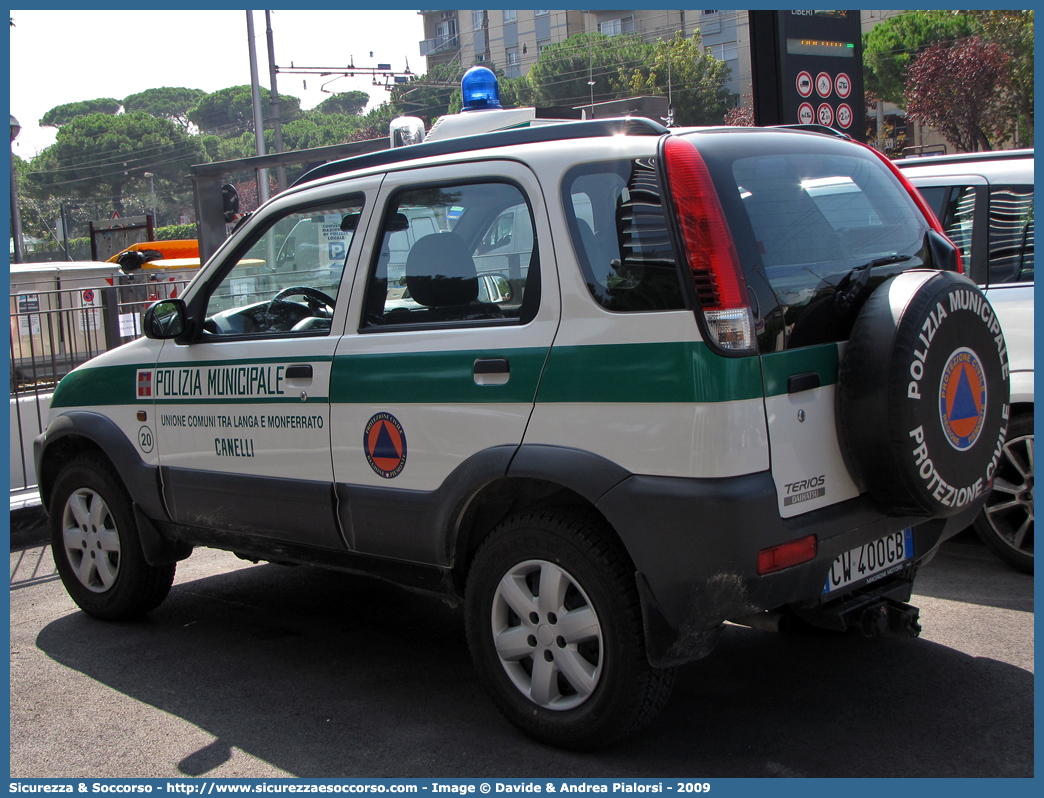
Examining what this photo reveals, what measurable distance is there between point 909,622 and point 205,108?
142 meters

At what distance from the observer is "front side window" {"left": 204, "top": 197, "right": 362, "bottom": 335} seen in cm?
402

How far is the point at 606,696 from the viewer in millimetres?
3191

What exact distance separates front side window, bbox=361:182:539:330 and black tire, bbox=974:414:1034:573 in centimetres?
286

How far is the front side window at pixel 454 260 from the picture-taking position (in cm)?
339

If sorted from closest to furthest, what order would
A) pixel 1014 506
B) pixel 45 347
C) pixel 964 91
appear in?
pixel 1014 506, pixel 45 347, pixel 964 91

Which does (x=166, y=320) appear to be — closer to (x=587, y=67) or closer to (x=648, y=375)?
(x=648, y=375)

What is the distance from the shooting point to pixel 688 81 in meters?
55.6

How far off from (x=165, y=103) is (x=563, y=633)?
494 feet

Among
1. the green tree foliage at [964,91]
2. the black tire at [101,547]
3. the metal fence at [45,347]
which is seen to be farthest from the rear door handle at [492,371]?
the green tree foliage at [964,91]

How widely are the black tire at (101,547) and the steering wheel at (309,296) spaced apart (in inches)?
53.4

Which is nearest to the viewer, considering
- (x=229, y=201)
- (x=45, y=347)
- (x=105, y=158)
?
(x=45, y=347)

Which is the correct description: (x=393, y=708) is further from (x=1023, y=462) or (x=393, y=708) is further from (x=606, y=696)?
(x=1023, y=462)

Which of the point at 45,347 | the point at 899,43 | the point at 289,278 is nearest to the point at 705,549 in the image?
the point at 289,278

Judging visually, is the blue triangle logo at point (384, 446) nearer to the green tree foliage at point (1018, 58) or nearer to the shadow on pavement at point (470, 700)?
the shadow on pavement at point (470, 700)
